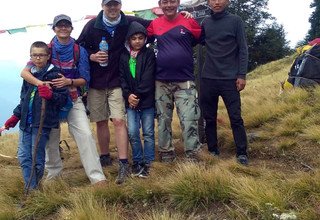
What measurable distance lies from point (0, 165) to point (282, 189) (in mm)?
5253

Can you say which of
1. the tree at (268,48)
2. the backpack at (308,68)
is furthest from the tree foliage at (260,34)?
the backpack at (308,68)

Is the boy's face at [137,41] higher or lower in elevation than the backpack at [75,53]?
higher

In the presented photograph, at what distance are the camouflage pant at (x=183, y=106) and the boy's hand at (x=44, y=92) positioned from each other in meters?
1.47

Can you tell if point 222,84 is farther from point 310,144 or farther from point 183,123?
point 310,144

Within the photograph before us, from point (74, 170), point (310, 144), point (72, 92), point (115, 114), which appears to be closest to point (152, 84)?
point (115, 114)

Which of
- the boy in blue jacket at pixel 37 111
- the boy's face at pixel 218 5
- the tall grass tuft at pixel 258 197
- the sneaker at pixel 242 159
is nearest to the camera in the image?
the tall grass tuft at pixel 258 197

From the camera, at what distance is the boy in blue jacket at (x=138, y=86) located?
5.13 meters

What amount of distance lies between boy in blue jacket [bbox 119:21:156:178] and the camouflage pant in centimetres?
14

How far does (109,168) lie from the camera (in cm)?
567

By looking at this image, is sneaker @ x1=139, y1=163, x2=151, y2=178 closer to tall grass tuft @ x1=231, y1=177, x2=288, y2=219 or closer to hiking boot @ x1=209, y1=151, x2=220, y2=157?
hiking boot @ x1=209, y1=151, x2=220, y2=157

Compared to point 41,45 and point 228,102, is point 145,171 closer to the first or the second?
point 228,102

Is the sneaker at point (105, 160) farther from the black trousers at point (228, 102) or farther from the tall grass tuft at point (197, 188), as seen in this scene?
the tall grass tuft at point (197, 188)

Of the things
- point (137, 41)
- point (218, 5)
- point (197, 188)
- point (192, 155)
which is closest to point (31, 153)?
point (137, 41)

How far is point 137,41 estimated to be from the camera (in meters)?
5.12
